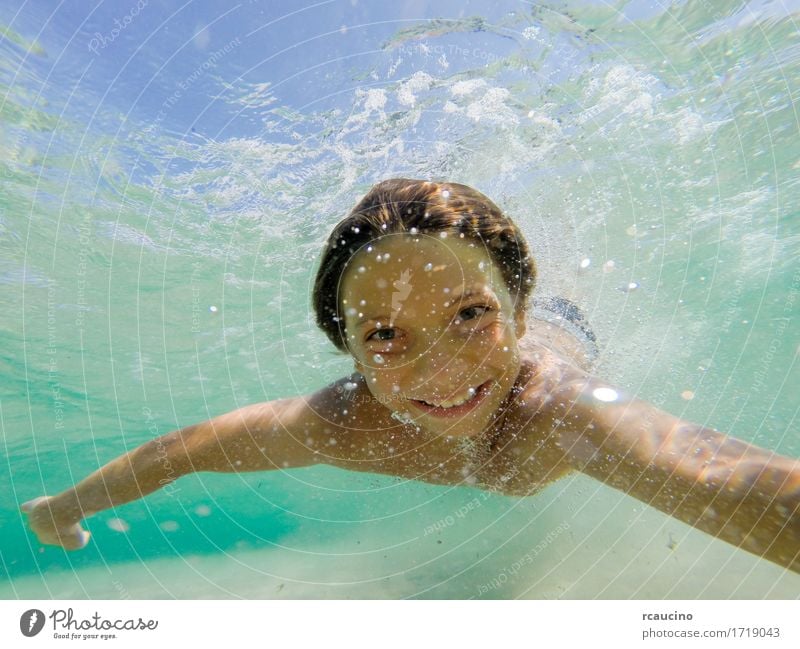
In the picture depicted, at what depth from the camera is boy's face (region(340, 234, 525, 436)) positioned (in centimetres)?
203

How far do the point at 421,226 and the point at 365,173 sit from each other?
2700mm

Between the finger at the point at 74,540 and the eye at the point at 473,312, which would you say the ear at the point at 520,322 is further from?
the finger at the point at 74,540

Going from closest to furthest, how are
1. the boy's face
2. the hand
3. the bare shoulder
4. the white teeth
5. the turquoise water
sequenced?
1. the boy's face
2. the white teeth
3. the hand
4. the bare shoulder
5. the turquoise water

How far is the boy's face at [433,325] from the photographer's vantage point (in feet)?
6.64

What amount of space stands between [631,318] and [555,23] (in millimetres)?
7094

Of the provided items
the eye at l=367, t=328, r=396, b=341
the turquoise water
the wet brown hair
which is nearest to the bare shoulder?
the wet brown hair

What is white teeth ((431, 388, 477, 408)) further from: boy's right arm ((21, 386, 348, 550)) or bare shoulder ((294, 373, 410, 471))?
boy's right arm ((21, 386, 348, 550))

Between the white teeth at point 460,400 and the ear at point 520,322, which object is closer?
the white teeth at point 460,400

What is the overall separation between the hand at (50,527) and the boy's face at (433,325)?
1810 mm

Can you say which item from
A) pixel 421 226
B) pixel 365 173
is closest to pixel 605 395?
pixel 421 226

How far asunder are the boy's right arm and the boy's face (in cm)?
73

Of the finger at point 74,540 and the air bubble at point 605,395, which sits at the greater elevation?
the air bubble at point 605,395

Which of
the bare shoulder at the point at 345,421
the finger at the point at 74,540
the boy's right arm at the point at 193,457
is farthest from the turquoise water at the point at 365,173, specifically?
the finger at the point at 74,540
